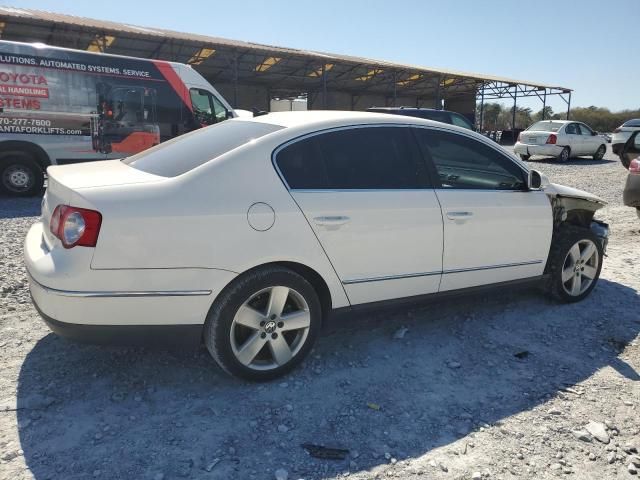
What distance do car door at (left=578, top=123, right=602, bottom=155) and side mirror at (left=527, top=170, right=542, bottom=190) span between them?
16.7 meters

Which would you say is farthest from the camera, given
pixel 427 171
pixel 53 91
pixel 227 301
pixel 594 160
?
pixel 594 160

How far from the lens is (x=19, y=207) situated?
27.2 ft

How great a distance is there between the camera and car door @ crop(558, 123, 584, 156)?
58.0 feet

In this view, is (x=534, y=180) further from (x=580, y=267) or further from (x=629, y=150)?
(x=629, y=150)

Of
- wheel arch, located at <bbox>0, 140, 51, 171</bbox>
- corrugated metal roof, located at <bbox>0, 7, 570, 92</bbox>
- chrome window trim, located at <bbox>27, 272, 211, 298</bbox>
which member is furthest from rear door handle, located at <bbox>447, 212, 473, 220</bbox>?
corrugated metal roof, located at <bbox>0, 7, 570, 92</bbox>

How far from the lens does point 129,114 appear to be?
378 inches

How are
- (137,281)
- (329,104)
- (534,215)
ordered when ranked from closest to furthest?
(137,281), (534,215), (329,104)

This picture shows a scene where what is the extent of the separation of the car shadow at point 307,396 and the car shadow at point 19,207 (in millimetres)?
5121

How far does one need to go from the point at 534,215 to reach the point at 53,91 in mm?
8320

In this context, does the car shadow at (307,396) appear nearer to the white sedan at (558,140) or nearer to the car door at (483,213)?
the car door at (483,213)

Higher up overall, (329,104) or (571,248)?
(329,104)

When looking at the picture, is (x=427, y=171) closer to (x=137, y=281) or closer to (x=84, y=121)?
(x=137, y=281)

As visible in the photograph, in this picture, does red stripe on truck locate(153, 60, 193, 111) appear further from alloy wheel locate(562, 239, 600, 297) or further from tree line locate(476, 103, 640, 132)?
tree line locate(476, 103, 640, 132)

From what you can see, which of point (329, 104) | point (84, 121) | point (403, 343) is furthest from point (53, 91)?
point (329, 104)
